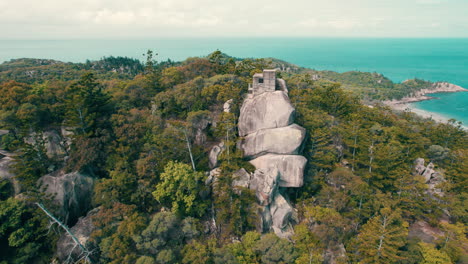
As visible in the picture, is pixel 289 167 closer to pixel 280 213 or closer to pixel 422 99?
pixel 280 213

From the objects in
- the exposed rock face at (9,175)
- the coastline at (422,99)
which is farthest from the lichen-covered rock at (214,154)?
the coastline at (422,99)

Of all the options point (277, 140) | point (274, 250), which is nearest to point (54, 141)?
point (277, 140)

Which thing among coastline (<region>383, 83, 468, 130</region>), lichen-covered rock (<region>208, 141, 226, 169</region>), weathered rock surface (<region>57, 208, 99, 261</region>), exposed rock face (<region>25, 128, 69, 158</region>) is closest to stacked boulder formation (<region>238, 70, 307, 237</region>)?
lichen-covered rock (<region>208, 141, 226, 169</region>)

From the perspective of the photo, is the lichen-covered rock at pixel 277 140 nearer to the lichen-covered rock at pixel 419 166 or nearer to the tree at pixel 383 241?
the tree at pixel 383 241

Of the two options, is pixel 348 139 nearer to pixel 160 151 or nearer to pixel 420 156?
pixel 420 156

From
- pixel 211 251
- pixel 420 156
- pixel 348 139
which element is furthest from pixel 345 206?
pixel 420 156

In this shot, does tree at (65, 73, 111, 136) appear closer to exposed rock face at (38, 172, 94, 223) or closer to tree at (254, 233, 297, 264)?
exposed rock face at (38, 172, 94, 223)

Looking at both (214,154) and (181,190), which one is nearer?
(181,190)
